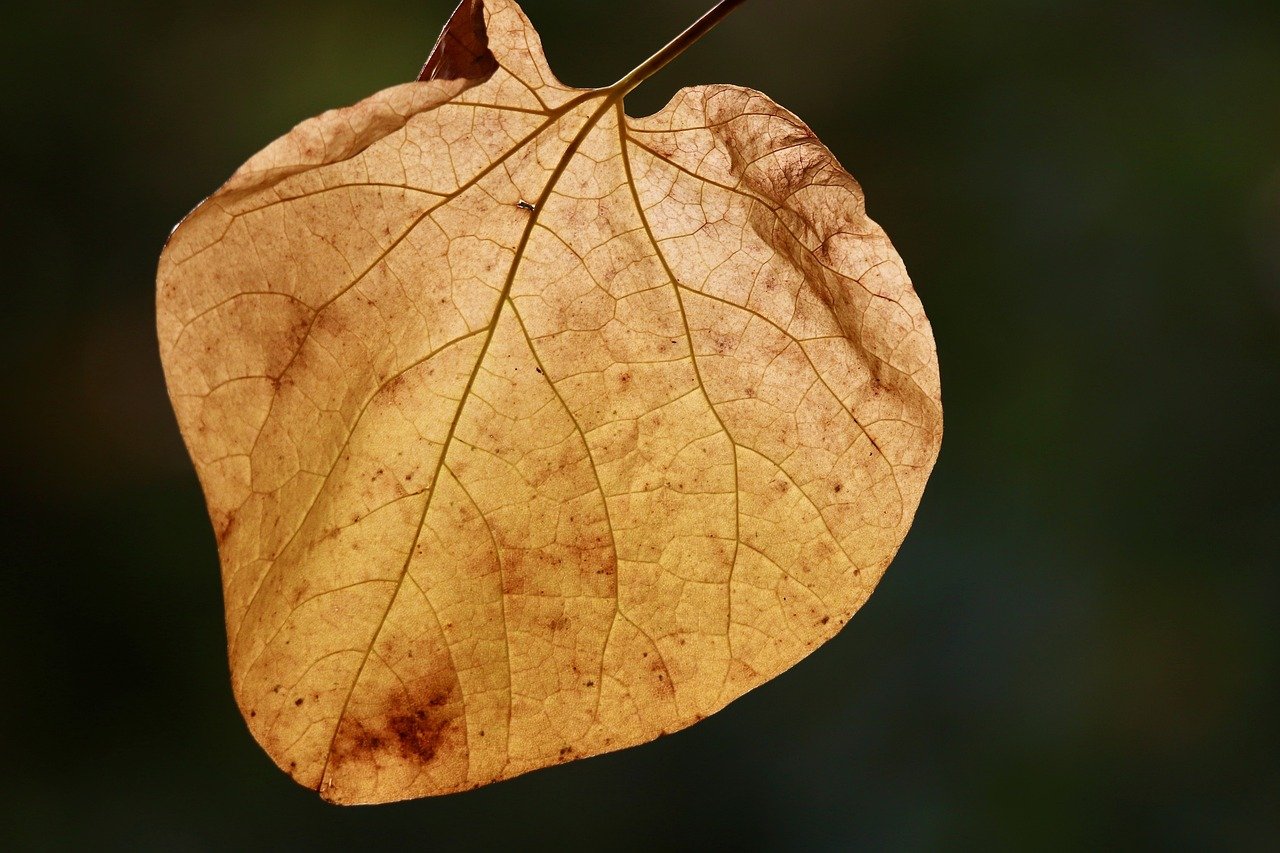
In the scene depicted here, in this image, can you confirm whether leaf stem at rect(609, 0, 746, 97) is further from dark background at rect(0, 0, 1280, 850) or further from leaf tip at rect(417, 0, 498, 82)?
dark background at rect(0, 0, 1280, 850)

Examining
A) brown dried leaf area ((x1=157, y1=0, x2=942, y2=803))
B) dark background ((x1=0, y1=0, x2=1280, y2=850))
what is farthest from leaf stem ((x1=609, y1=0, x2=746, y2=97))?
dark background ((x1=0, y1=0, x2=1280, y2=850))

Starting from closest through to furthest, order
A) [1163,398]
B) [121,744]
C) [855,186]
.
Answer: [855,186]
[121,744]
[1163,398]

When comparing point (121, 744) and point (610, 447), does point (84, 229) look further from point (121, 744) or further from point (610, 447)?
point (610, 447)

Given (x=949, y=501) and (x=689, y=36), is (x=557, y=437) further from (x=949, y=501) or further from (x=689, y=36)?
(x=949, y=501)

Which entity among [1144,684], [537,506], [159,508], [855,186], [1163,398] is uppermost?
[855,186]

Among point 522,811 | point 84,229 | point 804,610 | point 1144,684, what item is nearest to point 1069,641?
point 1144,684

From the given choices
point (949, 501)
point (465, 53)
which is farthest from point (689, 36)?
point (949, 501)

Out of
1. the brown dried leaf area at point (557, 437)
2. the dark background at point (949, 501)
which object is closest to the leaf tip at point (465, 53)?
the brown dried leaf area at point (557, 437)
